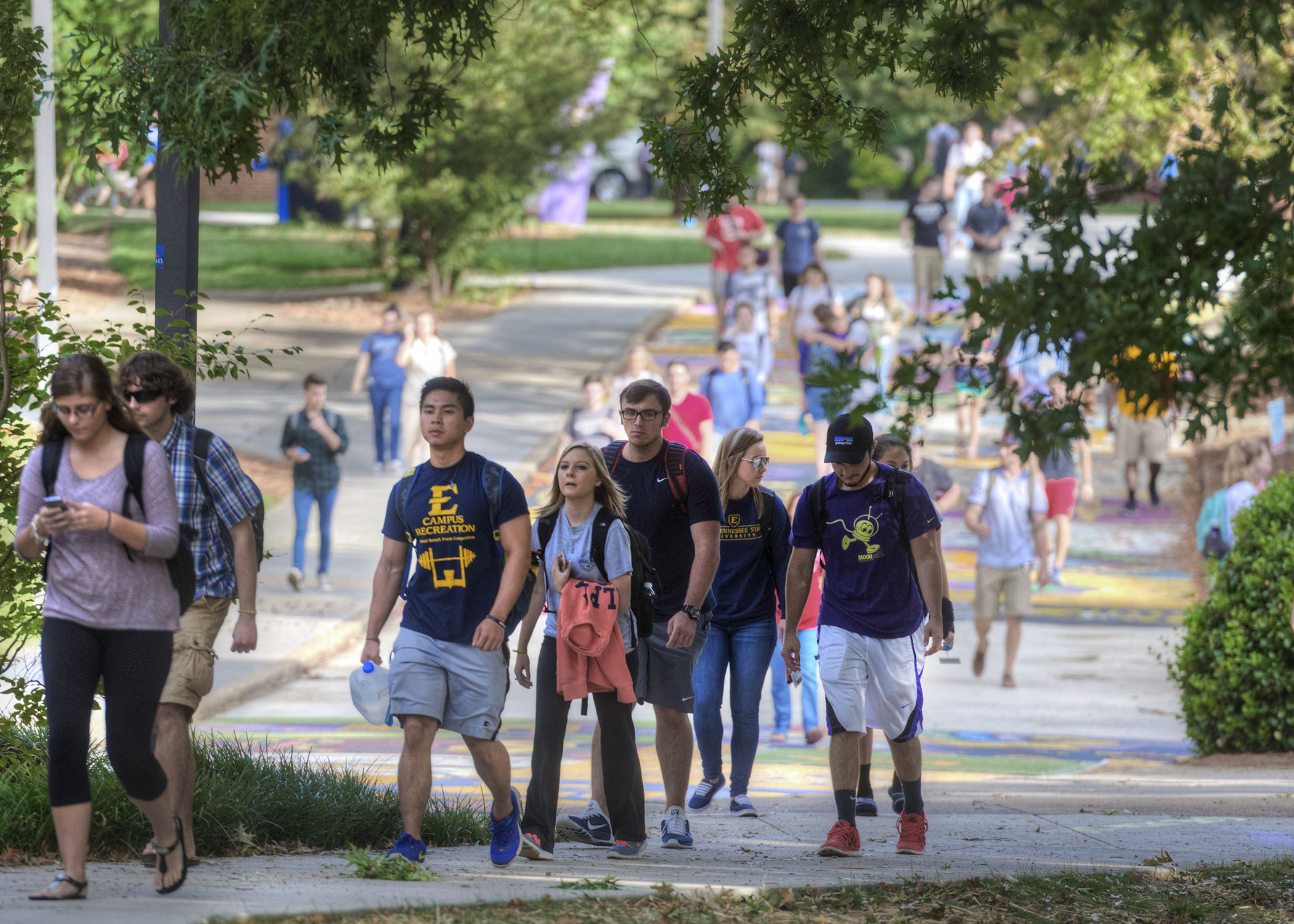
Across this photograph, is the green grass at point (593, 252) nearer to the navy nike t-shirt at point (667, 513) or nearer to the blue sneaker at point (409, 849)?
the navy nike t-shirt at point (667, 513)

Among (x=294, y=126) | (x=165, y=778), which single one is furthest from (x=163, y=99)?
(x=294, y=126)

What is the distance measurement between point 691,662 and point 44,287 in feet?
26.1

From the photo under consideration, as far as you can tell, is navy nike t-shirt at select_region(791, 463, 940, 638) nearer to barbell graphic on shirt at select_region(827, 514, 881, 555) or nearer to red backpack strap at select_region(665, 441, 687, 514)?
barbell graphic on shirt at select_region(827, 514, 881, 555)

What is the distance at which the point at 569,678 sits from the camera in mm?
5738

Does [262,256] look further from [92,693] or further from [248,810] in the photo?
[92,693]

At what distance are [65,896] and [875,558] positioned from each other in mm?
3272

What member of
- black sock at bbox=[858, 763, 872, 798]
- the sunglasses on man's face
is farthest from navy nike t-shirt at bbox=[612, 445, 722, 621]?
the sunglasses on man's face

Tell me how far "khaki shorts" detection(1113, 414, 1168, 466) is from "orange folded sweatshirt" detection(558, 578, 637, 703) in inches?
447

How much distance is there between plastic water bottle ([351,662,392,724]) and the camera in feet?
18.8

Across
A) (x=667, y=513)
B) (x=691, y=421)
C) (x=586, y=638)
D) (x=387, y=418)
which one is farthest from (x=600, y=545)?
(x=387, y=418)

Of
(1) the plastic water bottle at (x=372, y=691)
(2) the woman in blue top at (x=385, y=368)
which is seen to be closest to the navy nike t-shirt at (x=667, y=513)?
(1) the plastic water bottle at (x=372, y=691)

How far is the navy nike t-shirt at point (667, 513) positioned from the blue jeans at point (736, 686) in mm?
725

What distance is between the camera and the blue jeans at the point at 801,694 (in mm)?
9180

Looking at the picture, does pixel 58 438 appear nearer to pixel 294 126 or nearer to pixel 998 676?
pixel 998 676
